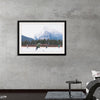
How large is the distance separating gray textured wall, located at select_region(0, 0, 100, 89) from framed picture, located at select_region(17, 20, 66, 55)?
0.15 meters

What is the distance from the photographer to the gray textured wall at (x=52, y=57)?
708 cm

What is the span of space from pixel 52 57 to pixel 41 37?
70cm

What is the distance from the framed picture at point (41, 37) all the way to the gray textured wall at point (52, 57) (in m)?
0.15

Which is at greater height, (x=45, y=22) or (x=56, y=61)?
(x=45, y=22)

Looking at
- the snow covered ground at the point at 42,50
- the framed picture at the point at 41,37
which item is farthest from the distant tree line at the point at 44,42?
the snow covered ground at the point at 42,50

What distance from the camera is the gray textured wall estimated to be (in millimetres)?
7082

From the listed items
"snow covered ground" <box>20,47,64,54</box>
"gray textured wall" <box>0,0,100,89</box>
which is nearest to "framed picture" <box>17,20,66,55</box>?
"snow covered ground" <box>20,47,64,54</box>

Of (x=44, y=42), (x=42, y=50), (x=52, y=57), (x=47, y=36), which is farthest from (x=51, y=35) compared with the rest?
(x=52, y=57)

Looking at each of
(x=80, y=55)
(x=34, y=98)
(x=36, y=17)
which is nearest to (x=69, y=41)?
(x=80, y=55)

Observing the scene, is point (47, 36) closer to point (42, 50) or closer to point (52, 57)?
point (42, 50)

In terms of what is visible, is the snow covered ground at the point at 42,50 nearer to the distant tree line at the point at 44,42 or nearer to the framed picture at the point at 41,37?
the framed picture at the point at 41,37

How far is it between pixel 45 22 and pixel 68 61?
1.38m

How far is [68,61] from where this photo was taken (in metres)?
7.10

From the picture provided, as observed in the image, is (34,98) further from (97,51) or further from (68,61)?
(97,51)
